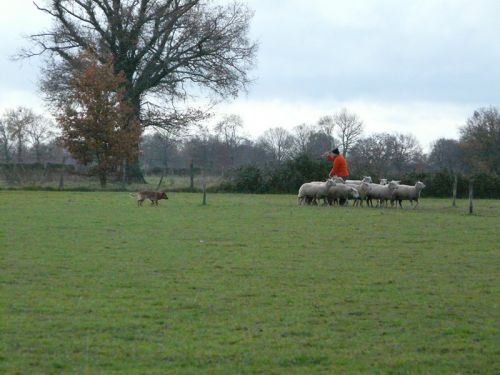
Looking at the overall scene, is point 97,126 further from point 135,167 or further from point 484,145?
point 484,145

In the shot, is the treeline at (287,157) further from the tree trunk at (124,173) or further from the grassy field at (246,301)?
the grassy field at (246,301)

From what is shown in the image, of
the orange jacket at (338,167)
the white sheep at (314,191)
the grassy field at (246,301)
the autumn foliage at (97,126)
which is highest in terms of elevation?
the autumn foliage at (97,126)

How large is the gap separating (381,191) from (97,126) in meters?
18.1

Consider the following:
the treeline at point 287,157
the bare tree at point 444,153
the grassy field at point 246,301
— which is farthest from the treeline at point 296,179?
the bare tree at point 444,153

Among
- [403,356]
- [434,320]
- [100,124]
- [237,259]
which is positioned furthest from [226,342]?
[100,124]

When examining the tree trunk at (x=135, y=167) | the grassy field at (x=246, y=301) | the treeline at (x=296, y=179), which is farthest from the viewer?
the tree trunk at (x=135, y=167)

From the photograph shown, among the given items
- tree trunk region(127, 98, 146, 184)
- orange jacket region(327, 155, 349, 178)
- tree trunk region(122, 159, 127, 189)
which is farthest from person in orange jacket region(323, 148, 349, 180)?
tree trunk region(127, 98, 146, 184)

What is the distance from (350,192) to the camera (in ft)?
94.6

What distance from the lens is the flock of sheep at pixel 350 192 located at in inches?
1139

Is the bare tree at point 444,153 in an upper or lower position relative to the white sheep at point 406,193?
upper

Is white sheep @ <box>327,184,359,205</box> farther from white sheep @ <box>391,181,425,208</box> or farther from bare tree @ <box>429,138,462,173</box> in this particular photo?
bare tree @ <box>429,138,462,173</box>

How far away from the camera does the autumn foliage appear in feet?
135

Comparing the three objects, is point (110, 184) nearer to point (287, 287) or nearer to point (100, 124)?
point (100, 124)

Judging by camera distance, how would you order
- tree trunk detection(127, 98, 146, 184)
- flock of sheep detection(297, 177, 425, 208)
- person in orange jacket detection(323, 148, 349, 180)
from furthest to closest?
1. tree trunk detection(127, 98, 146, 184)
2. person in orange jacket detection(323, 148, 349, 180)
3. flock of sheep detection(297, 177, 425, 208)
